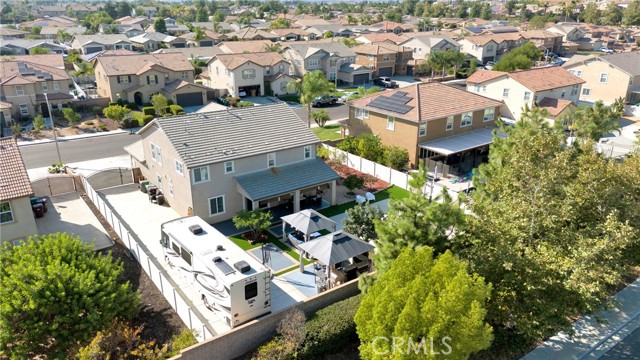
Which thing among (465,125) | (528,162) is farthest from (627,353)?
(465,125)

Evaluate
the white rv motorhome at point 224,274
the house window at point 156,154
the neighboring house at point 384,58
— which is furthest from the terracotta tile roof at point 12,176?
the neighboring house at point 384,58

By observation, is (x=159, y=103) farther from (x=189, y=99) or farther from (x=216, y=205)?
(x=216, y=205)

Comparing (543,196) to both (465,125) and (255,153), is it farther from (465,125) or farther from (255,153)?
(465,125)

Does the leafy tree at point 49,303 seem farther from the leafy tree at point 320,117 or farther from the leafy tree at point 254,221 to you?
the leafy tree at point 320,117

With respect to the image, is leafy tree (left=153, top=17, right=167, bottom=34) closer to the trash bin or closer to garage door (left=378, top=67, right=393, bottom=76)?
garage door (left=378, top=67, right=393, bottom=76)

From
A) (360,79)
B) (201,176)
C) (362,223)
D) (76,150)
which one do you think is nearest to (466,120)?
(362,223)

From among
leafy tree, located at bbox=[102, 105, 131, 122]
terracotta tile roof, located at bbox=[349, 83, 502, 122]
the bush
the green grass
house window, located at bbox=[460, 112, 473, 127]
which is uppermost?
terracotta tile roof, located at bbox=[349, 83, 502, 122]

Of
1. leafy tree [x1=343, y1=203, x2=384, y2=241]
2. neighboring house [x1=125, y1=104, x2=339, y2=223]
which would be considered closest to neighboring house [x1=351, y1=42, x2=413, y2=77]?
neighboring house [x1=125, y1=104, x2=339, y2=223]

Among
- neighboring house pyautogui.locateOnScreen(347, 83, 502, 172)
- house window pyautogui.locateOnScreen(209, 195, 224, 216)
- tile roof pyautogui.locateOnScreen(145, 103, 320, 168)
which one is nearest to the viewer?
tile roof pyautogui.locateOnScreen(145, 103, 320, 168)
